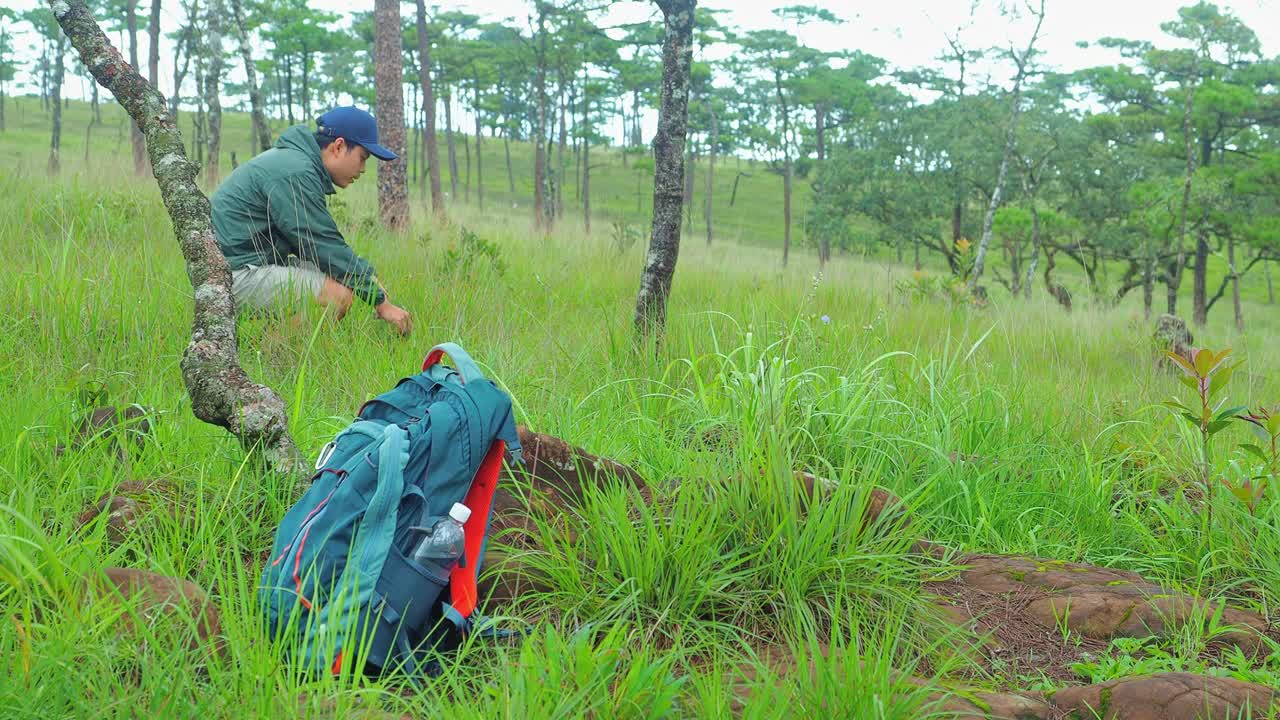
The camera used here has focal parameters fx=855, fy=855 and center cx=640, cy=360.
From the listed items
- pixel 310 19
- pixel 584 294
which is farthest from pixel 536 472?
pixel 310 19

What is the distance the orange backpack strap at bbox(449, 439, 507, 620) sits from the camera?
213 centimetres

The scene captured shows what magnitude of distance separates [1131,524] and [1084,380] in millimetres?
1907

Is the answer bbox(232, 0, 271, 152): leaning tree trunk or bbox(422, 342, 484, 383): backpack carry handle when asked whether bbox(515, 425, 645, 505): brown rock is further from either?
bbox(232, 0, 271, 152): leaning tree trunk

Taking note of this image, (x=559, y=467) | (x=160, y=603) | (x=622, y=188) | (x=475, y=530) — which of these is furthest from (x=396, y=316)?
(x=622, y=188)

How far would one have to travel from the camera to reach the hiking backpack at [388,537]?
1.93 metres

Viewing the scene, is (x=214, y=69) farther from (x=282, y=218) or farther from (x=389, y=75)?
(x=282, y=218)

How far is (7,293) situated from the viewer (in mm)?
3973

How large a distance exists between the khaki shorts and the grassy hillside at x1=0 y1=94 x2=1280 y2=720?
16 cm

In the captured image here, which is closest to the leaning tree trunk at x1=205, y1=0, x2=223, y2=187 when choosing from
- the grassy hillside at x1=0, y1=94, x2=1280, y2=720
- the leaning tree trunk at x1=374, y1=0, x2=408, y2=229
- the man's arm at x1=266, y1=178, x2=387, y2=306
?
the leaning tree trunk at x1=374, y1=0, x2=408, y2=229

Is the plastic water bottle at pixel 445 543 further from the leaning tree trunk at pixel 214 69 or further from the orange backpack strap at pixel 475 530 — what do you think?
the leaning tree trunk at pixel 214 69

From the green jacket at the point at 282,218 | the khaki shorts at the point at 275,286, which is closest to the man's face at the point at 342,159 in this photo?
the green jacket at the point at 282,218

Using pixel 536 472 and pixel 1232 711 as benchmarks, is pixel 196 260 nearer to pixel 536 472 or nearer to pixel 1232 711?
pixel 536 472

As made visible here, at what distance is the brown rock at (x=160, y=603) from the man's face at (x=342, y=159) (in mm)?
3200

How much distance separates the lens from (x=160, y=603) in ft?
6.13
